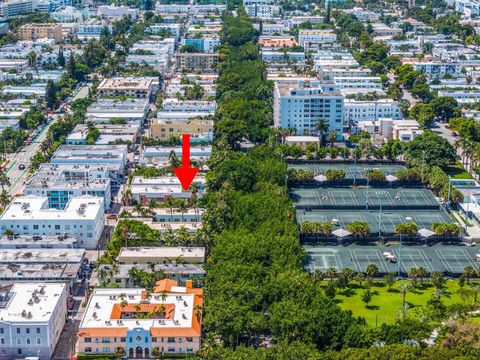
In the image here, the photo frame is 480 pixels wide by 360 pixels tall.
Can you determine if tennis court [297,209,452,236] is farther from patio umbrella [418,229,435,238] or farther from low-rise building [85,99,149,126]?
low-rise building [85,99,149,126]

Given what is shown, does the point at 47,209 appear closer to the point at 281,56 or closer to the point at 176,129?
the point at 176,129

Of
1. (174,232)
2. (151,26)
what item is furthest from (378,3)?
(174,232)

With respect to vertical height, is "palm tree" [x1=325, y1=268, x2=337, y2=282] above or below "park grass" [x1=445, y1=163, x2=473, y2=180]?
below

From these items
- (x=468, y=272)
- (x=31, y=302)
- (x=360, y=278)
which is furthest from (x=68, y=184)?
(x=468, y=272)

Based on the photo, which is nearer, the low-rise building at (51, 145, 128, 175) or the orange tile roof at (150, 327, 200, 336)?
the orange tile roof at (150, 327, 200, 336)

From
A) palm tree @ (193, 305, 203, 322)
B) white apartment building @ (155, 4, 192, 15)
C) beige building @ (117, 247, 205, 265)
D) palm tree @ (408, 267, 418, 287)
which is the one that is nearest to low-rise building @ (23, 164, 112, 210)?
beige building @ (117, 247, 205, 265)
